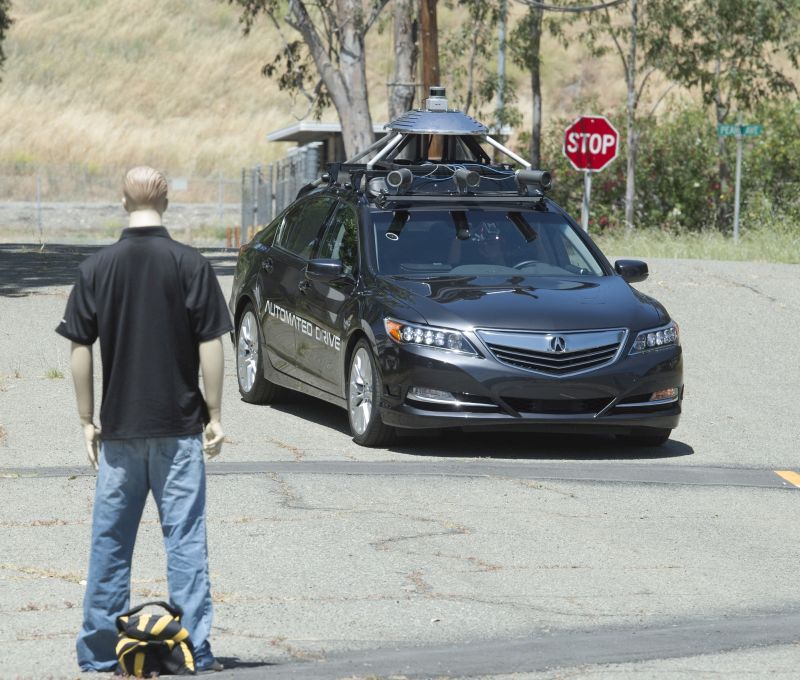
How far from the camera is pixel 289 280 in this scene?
12.0 metres

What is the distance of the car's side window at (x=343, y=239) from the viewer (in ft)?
37.3

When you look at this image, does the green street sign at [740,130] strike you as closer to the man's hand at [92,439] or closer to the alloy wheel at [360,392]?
the alloy wheel at [360,392]

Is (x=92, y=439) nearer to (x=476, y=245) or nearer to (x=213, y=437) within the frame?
(x=213, y=437)

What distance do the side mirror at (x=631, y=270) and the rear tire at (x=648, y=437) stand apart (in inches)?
43.0

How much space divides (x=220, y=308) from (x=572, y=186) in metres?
34.6

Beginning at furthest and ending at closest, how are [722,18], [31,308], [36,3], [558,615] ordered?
[36,3] → [722,18] → [31,308] → [558,615]

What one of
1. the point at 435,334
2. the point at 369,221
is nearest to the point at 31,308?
the point at 369,221

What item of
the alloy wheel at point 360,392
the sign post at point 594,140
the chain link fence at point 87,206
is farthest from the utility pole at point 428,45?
the chain link fence at point 87,206

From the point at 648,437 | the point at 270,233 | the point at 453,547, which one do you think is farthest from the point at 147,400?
the point at 270,233

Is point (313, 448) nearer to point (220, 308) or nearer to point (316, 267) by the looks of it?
point (316, 267)

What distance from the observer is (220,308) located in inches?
212

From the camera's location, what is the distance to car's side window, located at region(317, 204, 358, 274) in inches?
447

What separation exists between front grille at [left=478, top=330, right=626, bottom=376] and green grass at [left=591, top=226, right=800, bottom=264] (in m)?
14.8

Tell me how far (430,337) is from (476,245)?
1.39m
